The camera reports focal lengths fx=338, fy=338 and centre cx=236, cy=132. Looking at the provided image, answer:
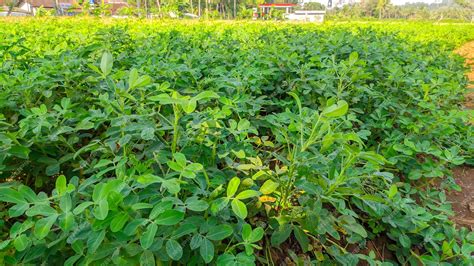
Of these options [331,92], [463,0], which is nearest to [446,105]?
[331,92]

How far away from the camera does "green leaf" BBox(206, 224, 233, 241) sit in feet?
2.47

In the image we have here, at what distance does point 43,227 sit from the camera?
0.68 meters

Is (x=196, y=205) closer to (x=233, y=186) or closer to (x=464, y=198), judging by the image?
(x=233, y=186)

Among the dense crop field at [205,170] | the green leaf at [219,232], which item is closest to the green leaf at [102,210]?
the dense crop field at [205,170]

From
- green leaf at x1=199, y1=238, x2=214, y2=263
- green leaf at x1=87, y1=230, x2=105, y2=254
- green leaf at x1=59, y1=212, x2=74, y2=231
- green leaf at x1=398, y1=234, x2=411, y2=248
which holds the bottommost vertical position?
green leaf at x1=398, y1=234, x2=411, y2=248

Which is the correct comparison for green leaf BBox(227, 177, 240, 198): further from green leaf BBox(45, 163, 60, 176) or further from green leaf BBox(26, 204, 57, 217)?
green leaf BBox(45, 163, 60, 176)

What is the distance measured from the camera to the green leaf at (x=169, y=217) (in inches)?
26.7

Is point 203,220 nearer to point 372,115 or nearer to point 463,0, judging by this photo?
point 372,115

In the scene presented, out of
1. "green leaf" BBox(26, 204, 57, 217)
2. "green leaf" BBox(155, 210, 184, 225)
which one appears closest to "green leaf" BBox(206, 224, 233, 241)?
"green leaf" BBox(155, 210, 184, 225)

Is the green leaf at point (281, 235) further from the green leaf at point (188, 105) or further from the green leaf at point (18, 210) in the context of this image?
the green leaf at point (18, 210)

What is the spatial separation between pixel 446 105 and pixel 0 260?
8.07 ft

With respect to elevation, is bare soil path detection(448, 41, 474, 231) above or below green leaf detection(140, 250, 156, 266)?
below

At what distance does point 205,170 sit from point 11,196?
0.45 m

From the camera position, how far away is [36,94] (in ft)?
4.58
